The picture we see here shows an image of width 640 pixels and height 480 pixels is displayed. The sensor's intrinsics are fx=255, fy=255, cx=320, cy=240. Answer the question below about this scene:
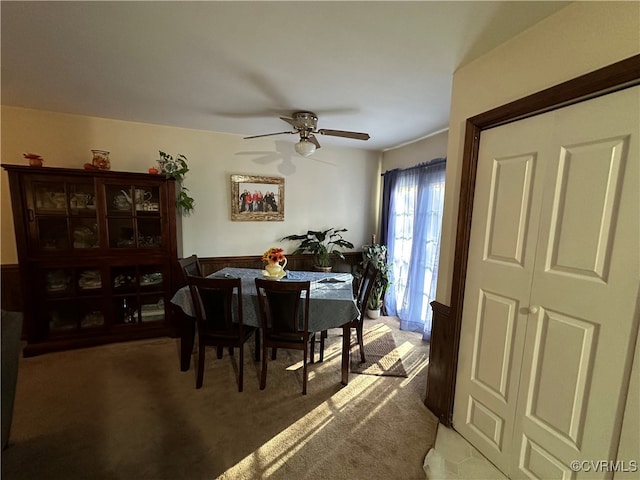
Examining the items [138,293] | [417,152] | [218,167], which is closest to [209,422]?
[138,293]

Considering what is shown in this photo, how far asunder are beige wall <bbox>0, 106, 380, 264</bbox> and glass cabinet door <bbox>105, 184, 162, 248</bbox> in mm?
379

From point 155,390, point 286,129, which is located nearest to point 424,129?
point 286,129

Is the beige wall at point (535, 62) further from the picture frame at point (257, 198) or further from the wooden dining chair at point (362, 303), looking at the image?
the picture frame at point (257, 198)

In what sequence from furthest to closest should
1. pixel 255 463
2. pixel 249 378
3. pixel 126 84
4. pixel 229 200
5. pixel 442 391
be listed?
1. pixel 229 200
2. pixel 249 378
3. pixel 126 84
4. pixel 442 391
5. pixel 255 463

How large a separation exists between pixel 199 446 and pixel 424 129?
138 inches

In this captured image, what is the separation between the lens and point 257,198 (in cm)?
346

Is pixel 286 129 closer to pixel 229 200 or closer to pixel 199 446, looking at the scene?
pixel 229 200

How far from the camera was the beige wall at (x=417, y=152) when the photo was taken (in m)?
3.01

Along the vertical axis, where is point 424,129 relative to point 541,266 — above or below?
above

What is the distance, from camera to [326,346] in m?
2.87

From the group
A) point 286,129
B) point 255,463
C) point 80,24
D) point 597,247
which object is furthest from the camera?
point 286,129

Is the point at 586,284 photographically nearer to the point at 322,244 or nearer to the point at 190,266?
the point at 190,266

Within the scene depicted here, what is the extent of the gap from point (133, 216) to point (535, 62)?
11.4 ft

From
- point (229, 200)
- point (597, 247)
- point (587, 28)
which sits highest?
point (587, 28)
